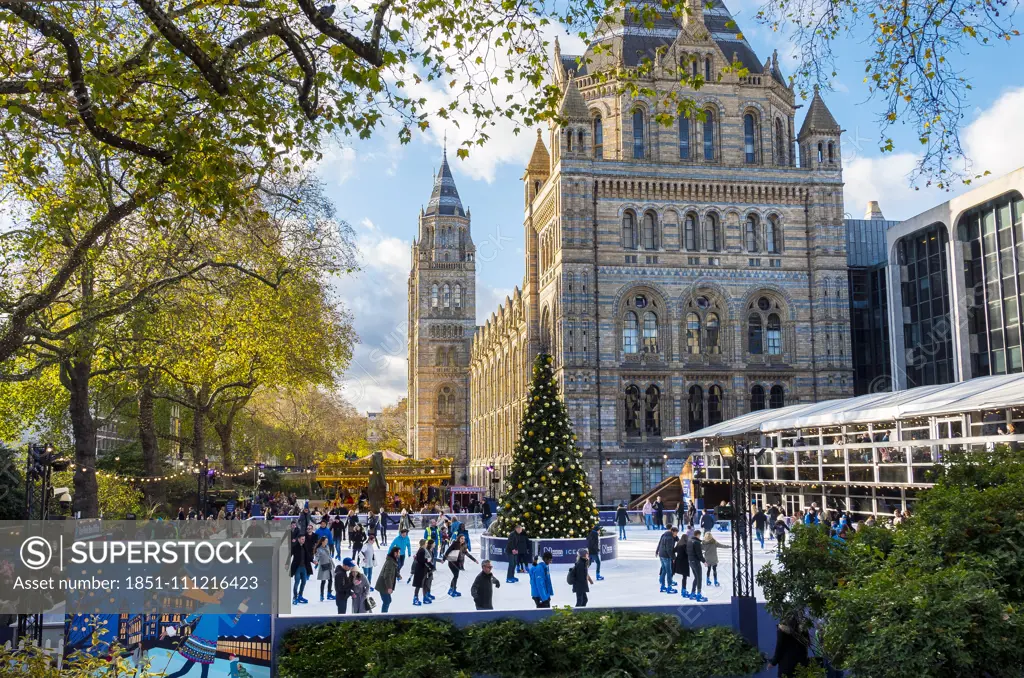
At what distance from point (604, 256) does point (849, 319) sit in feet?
43.7

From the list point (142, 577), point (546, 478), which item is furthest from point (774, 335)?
point (142, 577)

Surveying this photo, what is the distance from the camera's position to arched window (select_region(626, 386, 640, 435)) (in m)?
46.1

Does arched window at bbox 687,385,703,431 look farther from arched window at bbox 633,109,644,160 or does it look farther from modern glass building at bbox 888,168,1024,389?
arched window at bbox 633,109,644,160

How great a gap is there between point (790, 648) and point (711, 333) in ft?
121

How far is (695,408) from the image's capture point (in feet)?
154

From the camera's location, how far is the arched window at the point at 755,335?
47369 millimetres

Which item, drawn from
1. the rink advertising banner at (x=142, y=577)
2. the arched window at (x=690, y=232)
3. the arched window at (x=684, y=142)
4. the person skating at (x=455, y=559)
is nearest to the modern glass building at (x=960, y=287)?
the arched window at (x=690, y=232)

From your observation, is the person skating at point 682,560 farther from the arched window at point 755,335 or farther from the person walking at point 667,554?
the arched window at point 755,335

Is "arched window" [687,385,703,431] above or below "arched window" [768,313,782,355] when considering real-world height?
below

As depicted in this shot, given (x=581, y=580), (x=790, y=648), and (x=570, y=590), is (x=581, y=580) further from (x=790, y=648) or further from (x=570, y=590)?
(x=790, y=648)

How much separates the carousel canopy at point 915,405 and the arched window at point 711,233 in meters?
12.3

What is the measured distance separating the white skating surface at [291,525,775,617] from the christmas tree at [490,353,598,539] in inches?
47.1

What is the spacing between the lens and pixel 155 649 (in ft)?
33.6

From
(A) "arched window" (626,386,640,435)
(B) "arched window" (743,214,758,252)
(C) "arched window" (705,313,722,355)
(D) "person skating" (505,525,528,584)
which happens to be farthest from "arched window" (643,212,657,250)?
(D) "person skating" (505,525,528,584)
